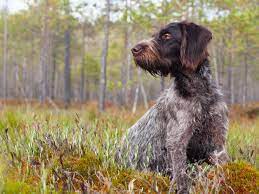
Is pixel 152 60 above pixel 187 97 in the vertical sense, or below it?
above

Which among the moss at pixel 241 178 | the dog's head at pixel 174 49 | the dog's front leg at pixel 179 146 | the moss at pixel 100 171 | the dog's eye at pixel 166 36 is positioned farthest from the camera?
the dog's eye at pixel 166 36

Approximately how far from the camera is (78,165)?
3920 millimetres

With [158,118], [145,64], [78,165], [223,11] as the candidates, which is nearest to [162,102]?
[158,118]

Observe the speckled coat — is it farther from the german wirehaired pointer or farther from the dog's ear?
the dog's ear

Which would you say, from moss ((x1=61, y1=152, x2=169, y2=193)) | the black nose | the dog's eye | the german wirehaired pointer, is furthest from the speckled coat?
the black nose

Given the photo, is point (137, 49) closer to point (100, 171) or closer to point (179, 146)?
point (179, 146)

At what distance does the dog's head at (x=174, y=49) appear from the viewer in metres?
3.89

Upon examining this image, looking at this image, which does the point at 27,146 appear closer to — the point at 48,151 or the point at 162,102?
the point at 48,151

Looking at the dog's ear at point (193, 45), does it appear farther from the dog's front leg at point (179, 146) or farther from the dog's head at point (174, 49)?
the dog's front leg at point (179, 146)

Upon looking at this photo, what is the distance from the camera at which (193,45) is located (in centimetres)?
392

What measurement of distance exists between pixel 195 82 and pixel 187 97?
0.66 feet

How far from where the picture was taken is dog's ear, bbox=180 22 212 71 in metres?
3.87

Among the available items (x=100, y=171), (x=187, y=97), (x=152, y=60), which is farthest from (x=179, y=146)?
(x=152, y=60)

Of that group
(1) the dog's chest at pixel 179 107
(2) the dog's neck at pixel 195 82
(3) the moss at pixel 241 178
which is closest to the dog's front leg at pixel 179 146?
(1) the dog's chest at pixel 179 107
